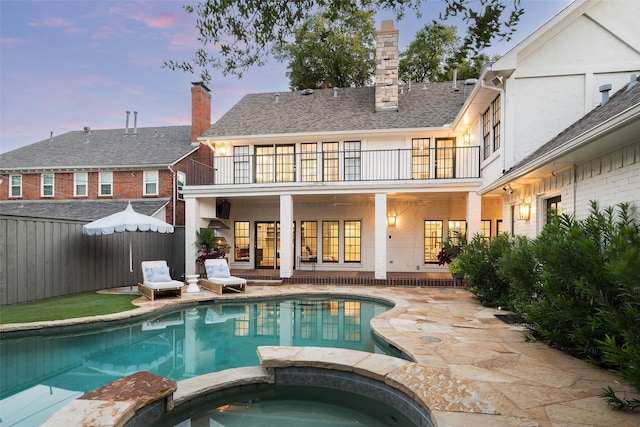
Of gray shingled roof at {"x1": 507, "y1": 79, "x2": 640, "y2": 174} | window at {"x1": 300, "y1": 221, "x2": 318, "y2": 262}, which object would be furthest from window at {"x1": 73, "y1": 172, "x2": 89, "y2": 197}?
gray shingled roof at {"x1": 507, "y1": 79, "x2": 640, "y2": 174}

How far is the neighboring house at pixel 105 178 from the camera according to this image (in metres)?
17.0

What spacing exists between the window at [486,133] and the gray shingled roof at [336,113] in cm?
229

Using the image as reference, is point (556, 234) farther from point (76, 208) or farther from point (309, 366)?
point (76, 208)

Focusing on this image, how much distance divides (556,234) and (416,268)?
10.6m

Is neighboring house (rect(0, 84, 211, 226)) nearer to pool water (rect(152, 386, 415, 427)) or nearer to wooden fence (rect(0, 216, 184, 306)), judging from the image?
wooden fence (rect(0, 216, 184, 306))

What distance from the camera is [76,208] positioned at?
16.7 m

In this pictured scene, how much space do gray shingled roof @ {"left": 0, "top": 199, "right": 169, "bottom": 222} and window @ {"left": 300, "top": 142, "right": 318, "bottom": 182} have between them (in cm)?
664

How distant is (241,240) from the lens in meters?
16.7

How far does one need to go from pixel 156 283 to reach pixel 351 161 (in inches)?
322

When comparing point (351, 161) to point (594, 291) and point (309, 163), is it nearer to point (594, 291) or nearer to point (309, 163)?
point (309, 163)

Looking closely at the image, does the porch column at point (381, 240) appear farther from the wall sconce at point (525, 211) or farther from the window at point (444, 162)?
the wall sconce at point (525, 211)

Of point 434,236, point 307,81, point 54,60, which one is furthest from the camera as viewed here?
point 307,81

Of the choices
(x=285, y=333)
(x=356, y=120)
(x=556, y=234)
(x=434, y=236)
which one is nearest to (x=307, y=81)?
(x=356, y=120)

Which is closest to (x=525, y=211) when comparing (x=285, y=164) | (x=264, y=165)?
(x=285, y=164)
